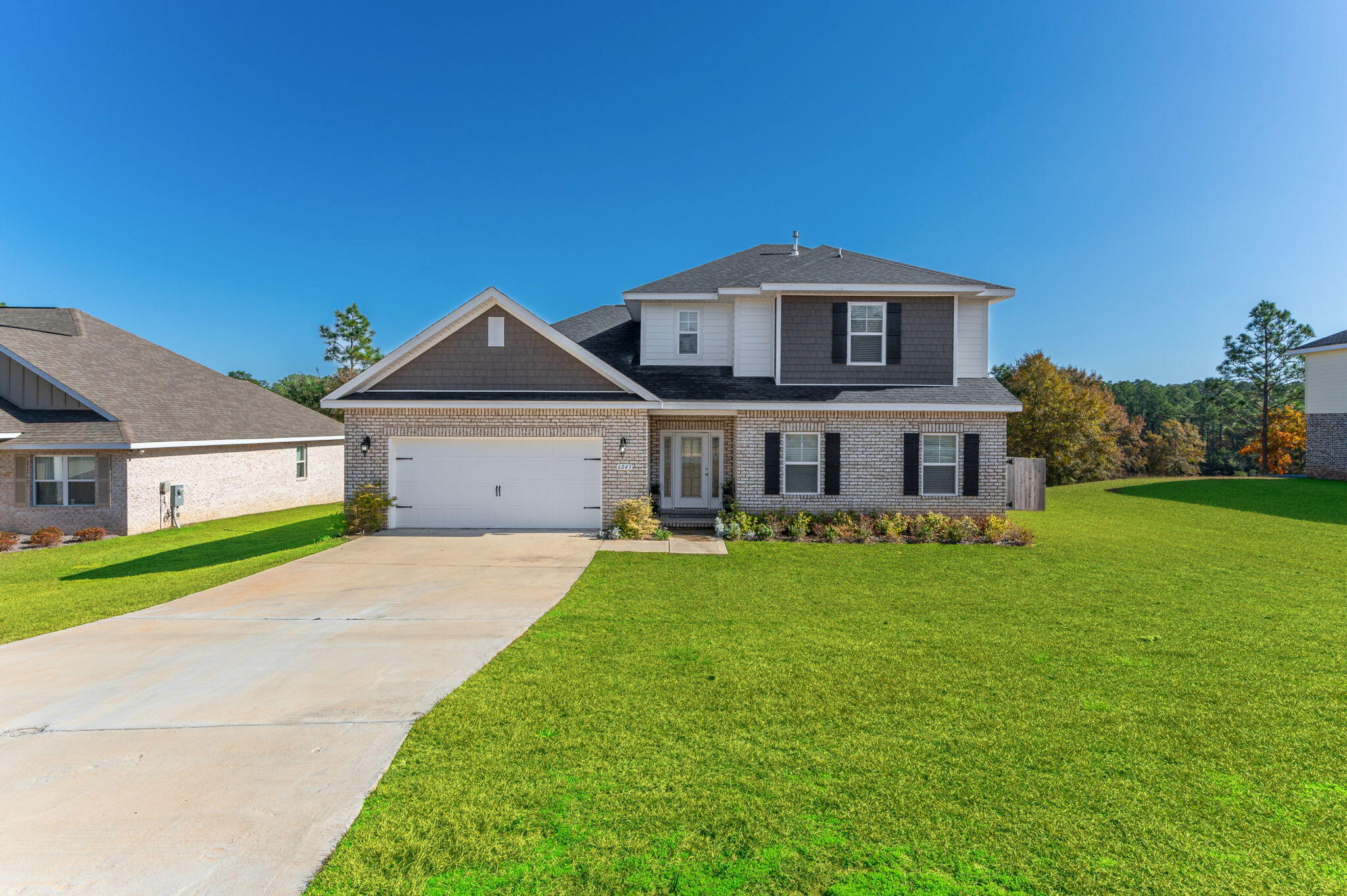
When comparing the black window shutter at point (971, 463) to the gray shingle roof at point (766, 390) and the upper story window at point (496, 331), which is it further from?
the upper story window at point (496, 331)

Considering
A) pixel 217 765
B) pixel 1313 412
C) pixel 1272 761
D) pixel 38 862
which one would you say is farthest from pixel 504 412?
pixel 1313 412

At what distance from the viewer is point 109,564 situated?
12.8 m

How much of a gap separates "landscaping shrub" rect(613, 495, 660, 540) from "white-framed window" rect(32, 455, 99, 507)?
606 inches

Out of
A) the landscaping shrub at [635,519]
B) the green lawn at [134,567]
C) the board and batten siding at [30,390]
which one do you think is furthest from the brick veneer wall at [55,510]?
the landscaping shrub at [635,519]

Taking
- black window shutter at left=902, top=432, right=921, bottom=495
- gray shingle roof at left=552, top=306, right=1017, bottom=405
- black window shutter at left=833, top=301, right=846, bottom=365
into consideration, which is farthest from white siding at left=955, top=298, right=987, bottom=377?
black window shutter at left=833, top=301, right=846, bottom=365

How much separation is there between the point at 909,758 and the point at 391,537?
1212cm

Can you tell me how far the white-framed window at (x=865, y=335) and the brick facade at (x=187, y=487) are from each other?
65.4 feet

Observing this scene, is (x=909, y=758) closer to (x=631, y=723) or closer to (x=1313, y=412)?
(x=631, y=723)

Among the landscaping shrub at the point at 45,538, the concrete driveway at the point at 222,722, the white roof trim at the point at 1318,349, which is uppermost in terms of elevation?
the white roof trim at the point at 1318,349

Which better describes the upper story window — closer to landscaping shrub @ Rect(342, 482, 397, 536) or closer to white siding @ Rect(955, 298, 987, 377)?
landscaping shrub @ Rect(342, 482, 397, 536)

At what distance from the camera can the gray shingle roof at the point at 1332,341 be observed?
25.2 meters

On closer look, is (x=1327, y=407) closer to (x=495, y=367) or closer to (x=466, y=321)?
(x=495, y=367)

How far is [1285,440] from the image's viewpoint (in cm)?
3788

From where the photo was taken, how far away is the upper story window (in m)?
14.6
